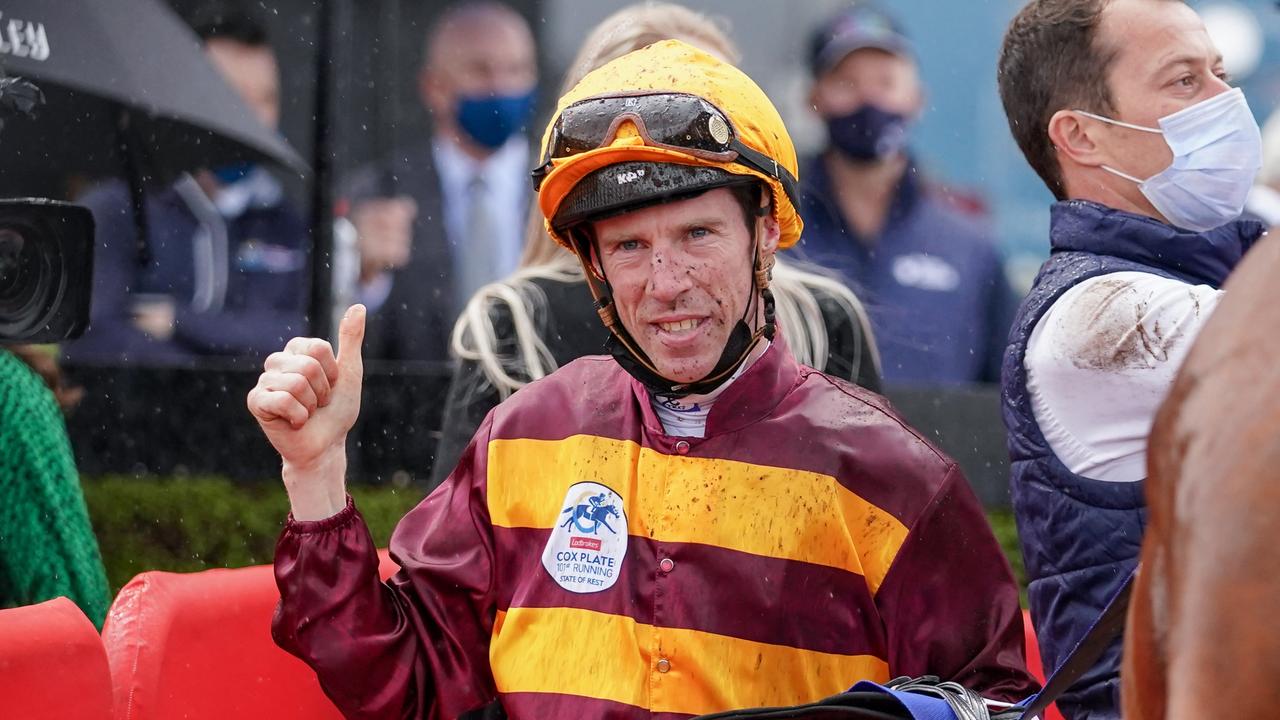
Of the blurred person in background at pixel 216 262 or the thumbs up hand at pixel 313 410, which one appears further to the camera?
the blurred person in background at pixel 216 262

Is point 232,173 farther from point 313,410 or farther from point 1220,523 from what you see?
point 1220,523

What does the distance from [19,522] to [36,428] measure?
0.71ft

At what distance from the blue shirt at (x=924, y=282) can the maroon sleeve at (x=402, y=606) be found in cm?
438

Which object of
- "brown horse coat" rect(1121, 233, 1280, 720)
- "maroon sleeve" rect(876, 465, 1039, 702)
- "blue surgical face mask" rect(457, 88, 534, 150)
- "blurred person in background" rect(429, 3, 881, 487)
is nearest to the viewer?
"brown horse coat" rect(1121, 233, 1280, 720)

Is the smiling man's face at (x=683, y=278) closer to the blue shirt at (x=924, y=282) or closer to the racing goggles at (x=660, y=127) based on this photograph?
the racing goggles at (x=660, y=127)

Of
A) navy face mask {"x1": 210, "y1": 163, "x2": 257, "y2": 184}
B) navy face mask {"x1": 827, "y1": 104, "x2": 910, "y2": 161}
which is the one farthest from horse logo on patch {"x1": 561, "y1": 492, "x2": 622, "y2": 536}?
navy face mask {"x1": 210, "y1": 163, "x2": 257, "y2": 184}

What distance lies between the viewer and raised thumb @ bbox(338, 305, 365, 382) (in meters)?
2.47

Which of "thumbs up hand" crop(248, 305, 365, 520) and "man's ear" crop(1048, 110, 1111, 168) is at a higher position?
"man's ear" crop(1048, 110, 1111, 168)

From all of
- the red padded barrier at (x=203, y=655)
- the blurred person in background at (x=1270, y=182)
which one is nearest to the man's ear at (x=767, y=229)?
the red padded barrier at (x=203, y=655)

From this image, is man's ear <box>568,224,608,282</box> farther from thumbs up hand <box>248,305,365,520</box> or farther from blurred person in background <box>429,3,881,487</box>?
blurred person in background <box>429,3,881,487</box>

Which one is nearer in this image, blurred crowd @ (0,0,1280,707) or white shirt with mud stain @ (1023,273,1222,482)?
white shirt with mud stain @ (1023,273,1222,482)

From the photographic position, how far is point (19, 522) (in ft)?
11.1

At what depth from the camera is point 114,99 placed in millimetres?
5105

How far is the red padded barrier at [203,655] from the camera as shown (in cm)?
276
